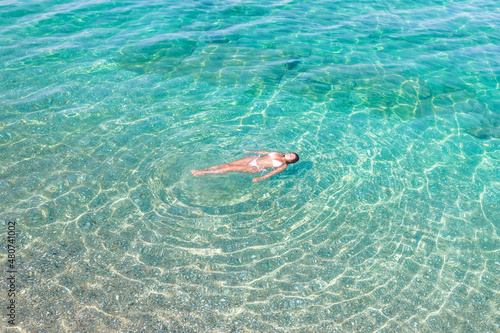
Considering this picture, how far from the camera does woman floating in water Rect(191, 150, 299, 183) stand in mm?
8055

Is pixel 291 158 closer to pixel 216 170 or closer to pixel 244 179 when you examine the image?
pixel 244 179

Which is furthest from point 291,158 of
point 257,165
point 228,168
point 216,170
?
point 216,170

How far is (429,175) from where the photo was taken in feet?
29.4

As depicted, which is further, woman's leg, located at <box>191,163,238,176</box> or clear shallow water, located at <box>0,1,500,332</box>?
woman's leg, located at <box>191,163,238,176</box>

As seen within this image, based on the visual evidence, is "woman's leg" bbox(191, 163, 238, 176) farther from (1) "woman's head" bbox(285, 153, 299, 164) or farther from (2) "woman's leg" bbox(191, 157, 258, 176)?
(1) "woman's head" bbox(285, 153, 299, 164)

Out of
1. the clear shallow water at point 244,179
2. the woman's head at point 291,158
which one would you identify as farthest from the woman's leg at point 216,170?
the woman's head at point 291,158

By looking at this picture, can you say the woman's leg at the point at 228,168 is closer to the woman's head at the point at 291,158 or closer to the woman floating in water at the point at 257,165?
the woman floating in water at the point at 257,165

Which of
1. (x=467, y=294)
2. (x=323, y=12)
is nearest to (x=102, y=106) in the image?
(x=467, y=294)

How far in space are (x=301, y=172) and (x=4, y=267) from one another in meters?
6.80

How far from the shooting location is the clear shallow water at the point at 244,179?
5.85 m

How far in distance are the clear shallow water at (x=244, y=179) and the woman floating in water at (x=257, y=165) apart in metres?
0.22

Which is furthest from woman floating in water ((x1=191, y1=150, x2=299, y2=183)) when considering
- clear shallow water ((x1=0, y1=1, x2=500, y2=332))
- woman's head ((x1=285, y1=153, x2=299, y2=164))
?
clear shallow water ((x1=0, y1=1, x2=500, y2=332))

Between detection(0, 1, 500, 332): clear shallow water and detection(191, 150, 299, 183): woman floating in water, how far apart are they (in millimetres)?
222

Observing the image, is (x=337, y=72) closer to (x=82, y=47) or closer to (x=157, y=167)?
(x=157, y=167)
